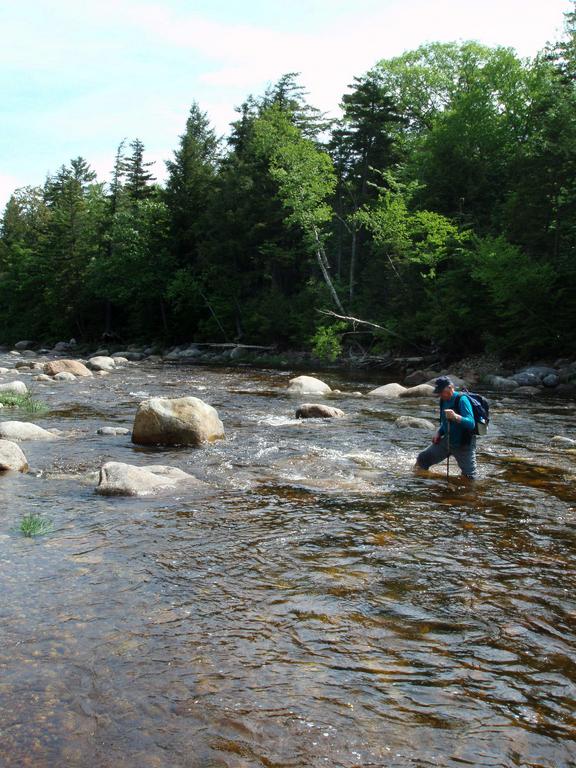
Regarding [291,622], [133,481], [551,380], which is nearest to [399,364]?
[551,380]

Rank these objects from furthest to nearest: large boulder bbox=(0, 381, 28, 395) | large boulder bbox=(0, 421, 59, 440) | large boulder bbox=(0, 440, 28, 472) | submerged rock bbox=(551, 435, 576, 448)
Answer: large boulder bbox=(0, 381, 28, 395) < submerged rock bbox=(551, 435, 576, 448) < large boulder bbox=(0, 421, 59, 440) < large boulder bbox=(0, 440, 28, 472)

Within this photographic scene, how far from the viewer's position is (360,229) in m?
41.2

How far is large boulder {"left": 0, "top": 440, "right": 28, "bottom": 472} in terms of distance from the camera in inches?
359

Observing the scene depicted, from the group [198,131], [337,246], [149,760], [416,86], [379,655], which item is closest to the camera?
[149,760]

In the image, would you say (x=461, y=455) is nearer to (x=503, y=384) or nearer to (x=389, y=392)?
(x=389, y=392)

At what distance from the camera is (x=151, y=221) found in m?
50.7

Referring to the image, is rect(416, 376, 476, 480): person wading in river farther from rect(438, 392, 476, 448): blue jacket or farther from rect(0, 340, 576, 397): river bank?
rect(0, 340, 576, 397): river bank

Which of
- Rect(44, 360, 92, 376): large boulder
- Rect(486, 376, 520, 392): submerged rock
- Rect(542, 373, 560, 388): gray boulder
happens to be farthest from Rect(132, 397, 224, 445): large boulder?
Rect(542, 373, 560, 388): gray boulder

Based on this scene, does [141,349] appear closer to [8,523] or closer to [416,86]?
[416,86]

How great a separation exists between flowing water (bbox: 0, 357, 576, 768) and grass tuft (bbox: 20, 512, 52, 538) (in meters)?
0.11

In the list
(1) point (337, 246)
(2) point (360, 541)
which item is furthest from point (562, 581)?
(1) point (337, 246)

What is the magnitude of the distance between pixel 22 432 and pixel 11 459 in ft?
8.34

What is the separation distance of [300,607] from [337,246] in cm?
3875

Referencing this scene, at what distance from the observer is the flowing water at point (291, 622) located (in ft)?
11.7
